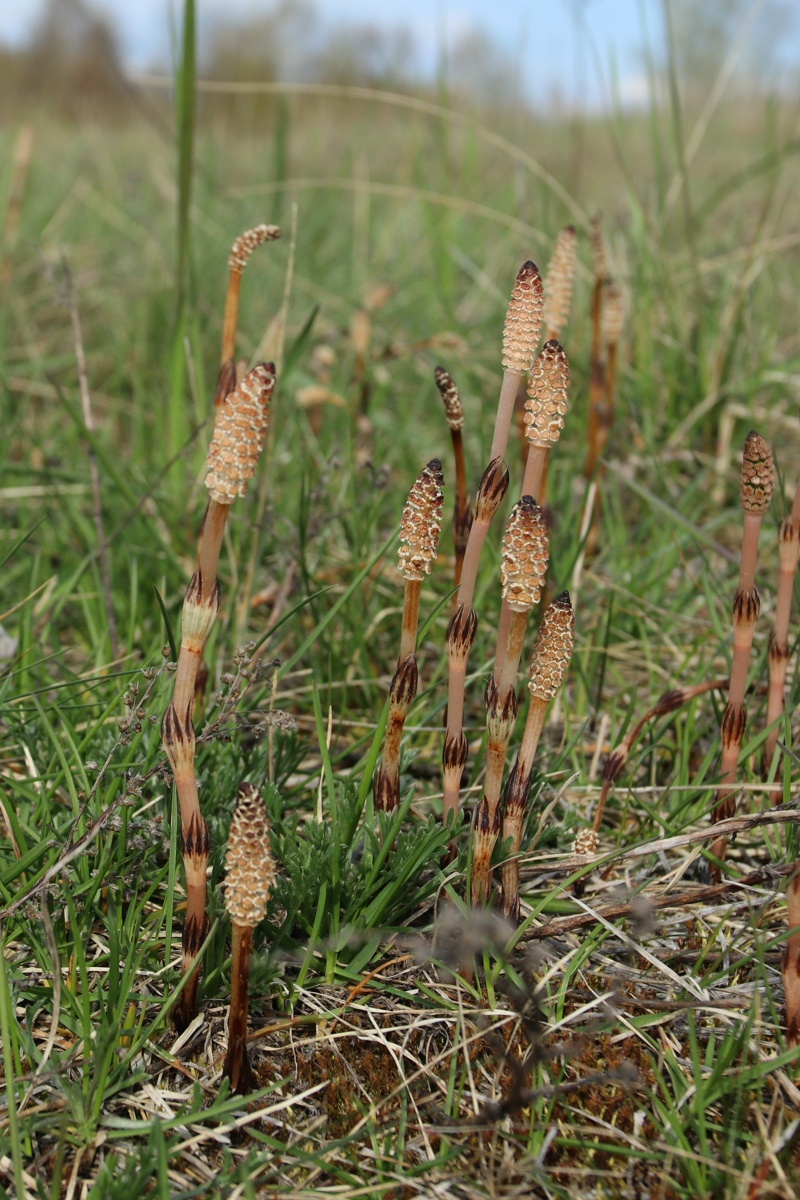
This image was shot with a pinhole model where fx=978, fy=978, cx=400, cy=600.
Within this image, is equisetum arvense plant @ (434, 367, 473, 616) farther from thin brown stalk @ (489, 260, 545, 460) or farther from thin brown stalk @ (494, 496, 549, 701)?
thin brown stalk @ (494, 496, 549, 701)

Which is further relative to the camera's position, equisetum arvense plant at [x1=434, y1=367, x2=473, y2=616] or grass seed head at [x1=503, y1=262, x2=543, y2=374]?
equisetum arvense plant at [x1=434, y1=367, x2=473, y2=616]

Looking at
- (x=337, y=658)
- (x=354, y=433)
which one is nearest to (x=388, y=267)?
(x=354, y=433)

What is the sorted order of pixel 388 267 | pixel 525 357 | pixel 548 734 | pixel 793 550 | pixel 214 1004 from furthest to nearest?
pixel 388 267 < pixel 548 734 < pixel 793 550 < pixel 214 1004 < pixel 525 357

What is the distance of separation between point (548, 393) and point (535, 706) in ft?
1.47

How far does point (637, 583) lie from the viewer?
2.38 metres

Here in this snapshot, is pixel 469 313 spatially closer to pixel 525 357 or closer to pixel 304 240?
pixel 304 240

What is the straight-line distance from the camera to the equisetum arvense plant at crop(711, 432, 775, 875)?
4.78ft

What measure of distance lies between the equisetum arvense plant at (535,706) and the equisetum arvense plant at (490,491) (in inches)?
3.6

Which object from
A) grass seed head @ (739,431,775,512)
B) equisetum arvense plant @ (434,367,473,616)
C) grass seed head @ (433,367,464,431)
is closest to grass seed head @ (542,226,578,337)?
equisetum arvense plant @ (434,367,473,616)

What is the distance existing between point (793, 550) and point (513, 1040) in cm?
87

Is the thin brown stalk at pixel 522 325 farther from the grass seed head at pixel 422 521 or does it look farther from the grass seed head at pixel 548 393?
the grass seed head at pixel 422 521

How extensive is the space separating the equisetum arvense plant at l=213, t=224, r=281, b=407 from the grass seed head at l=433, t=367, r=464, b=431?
355mm

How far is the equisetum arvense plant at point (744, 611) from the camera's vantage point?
4.78ft

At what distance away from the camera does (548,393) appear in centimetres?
123
